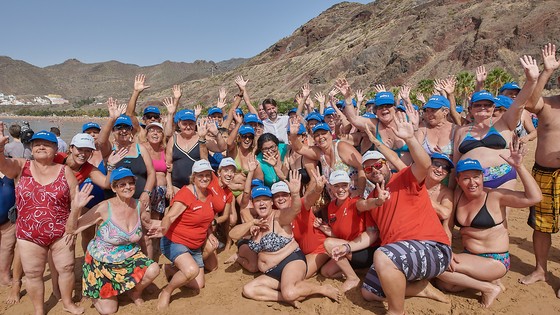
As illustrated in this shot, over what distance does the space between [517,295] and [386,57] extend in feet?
234

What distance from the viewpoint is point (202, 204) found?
4.54 metres

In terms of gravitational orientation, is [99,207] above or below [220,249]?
above

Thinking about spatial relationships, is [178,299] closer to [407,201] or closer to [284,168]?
[284,168]

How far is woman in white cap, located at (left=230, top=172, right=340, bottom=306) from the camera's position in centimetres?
421

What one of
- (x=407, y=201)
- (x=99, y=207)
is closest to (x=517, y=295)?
(x=407, y=201)

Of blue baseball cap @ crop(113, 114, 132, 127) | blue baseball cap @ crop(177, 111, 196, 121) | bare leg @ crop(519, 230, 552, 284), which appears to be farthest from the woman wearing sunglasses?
blue baseball cap @ crop(113, 114, 132, 127)

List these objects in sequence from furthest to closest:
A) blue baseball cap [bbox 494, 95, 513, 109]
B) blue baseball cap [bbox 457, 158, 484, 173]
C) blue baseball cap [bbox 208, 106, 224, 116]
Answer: blue baseball cap [bbox 208, 106, 224, 116] < blue baseball cap [bbox 494, 95, 513, 109] < blue baseball cap [bbox 457, 158, 484, 173]

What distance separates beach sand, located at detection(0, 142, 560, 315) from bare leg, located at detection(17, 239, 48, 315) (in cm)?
31

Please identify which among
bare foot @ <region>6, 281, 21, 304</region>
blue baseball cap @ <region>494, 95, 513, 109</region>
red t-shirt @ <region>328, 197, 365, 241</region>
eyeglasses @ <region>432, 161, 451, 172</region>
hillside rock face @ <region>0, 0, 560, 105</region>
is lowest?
bare foot @ <region>6, 281, 21, 304</region>

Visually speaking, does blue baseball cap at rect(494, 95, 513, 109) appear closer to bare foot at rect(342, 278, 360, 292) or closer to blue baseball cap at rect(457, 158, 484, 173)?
blue baseball cap at rect(457, 158, 484, 173)

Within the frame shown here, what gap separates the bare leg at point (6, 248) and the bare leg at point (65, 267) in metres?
1.01

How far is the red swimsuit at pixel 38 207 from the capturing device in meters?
3.84

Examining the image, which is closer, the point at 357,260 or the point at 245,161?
the point at 357,260

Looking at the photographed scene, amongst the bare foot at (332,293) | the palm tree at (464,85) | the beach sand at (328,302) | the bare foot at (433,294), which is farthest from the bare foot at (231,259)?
the palm tree at (464,85)
